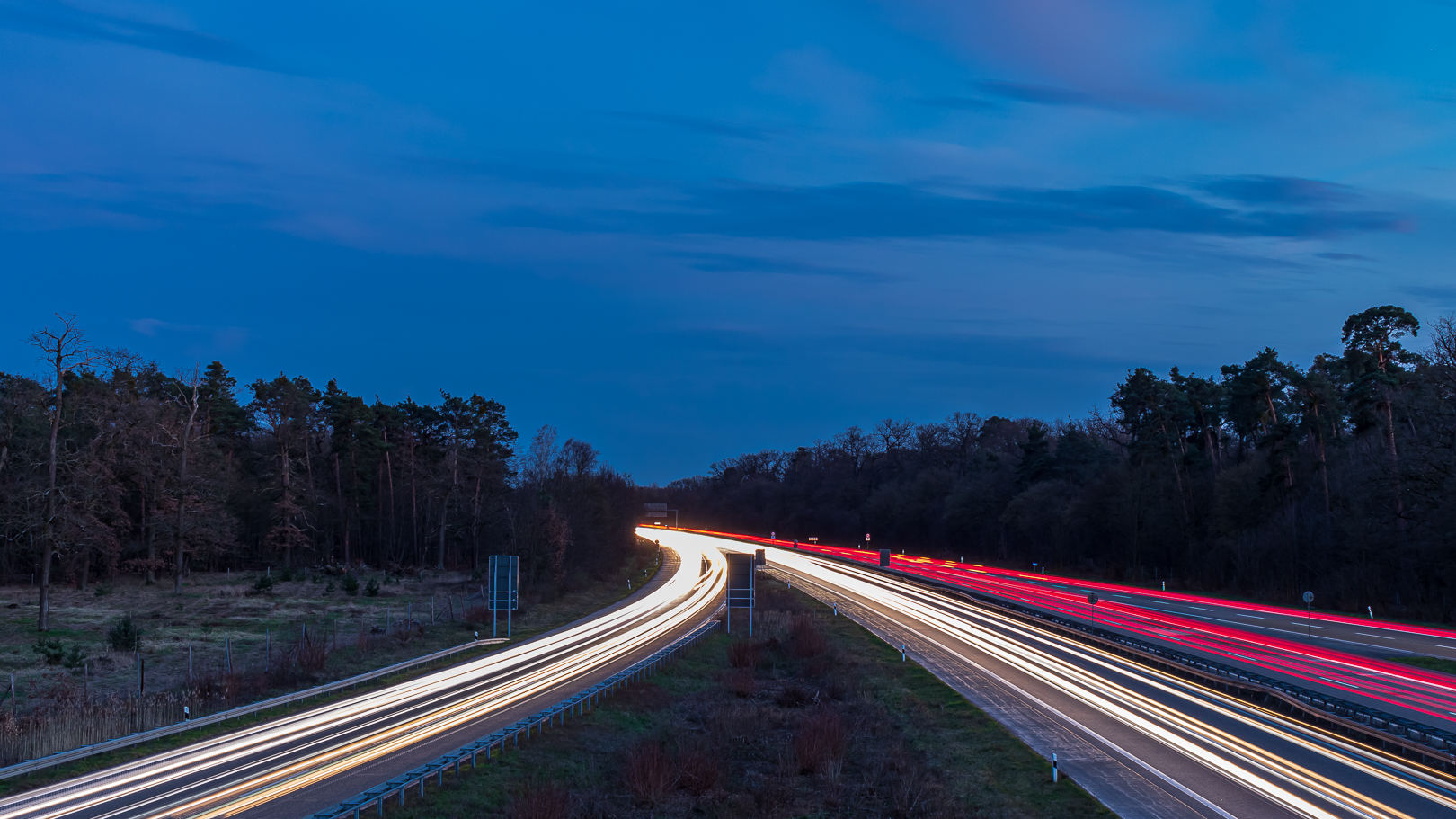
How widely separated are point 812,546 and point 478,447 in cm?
5395

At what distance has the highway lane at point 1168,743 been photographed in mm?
15055

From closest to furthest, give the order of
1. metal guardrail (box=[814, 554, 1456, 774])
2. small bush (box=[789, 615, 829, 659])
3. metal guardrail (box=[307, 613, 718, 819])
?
metal guardrail (box=[307, 613, 718, 819]), metal guardrail (box=[814, 554, 1456, 774]), small bush (box=[789, 615, 829, 659])

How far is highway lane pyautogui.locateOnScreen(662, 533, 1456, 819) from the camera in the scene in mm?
15055

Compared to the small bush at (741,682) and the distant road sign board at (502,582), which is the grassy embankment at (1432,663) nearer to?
the small bush at (741,682)

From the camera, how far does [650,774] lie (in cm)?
1762

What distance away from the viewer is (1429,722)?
20969mm

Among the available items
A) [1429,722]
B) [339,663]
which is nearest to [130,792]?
[339,663]

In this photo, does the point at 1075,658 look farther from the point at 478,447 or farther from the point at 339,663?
the point at 478,447

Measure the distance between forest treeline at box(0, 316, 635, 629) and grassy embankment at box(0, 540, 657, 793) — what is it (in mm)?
2834

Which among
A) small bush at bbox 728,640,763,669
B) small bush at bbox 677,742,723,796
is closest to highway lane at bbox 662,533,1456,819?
small bush at bbox 728,640,763,669

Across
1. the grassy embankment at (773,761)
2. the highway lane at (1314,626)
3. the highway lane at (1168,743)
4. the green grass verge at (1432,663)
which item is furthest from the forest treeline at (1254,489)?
the grassy embankment at (773,761)

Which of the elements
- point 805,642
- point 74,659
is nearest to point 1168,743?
point 805,642

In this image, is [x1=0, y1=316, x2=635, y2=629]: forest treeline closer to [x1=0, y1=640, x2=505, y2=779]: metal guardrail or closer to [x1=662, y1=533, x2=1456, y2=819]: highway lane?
[x1=0, y1=640, x2=505, y2=779]: metal guardrail

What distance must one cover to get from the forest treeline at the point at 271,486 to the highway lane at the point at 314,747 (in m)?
21.1
